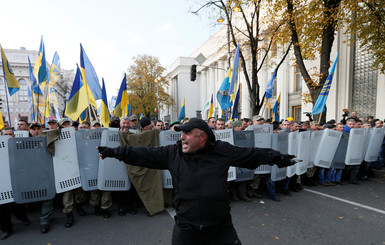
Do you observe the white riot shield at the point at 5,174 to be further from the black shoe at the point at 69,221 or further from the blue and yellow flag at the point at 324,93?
the blue and yellow flag at the point at 324,93

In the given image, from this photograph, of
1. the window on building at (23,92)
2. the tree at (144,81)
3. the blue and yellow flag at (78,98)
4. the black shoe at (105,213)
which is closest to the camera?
the black shoe at (105,213)

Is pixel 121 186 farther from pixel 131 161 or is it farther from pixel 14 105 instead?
pixel 14 105

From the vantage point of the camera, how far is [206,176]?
1.88 m

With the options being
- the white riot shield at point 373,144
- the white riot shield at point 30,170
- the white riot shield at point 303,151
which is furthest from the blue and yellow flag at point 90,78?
the white riot shield at point 373,144

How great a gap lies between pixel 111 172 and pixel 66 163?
78 cm

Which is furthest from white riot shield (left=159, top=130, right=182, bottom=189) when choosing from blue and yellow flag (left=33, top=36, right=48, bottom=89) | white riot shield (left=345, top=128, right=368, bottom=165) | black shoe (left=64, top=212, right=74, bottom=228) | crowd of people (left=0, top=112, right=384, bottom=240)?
blue and yellow flag (left=33, top=36, right=48, bottom=89)

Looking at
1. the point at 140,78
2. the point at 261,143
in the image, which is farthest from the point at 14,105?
the point at 261,143

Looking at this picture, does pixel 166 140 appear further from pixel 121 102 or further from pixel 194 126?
pixel 121 102

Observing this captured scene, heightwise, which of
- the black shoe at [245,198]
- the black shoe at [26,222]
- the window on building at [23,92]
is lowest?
the black shoe at [245,198]

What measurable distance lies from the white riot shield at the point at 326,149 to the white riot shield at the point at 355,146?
0.50 meters

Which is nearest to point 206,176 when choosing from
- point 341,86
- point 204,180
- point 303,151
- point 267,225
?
point 204,180

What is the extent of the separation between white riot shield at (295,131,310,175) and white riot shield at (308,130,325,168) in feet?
0.79

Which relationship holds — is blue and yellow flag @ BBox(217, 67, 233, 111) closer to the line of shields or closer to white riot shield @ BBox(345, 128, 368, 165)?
the line of shields

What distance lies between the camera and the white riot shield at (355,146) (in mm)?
6004
